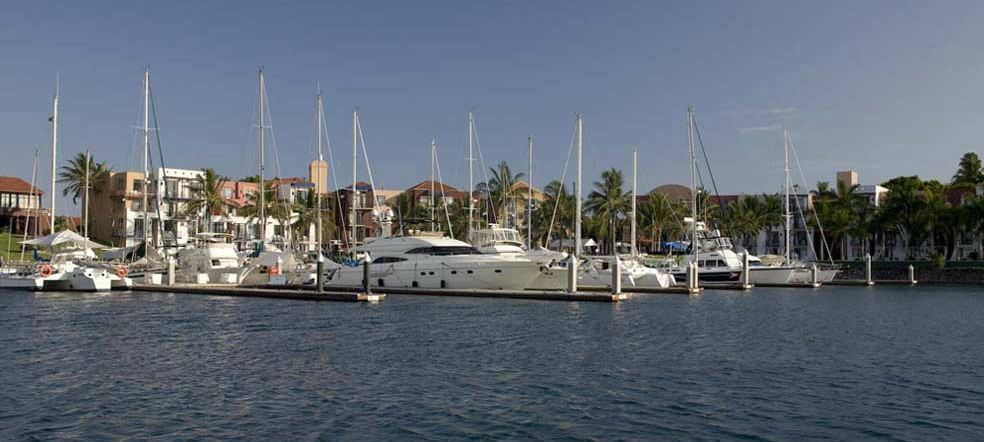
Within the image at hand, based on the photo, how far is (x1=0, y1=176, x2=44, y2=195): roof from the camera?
348 ft

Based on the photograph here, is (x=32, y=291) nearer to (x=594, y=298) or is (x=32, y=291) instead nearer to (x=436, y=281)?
(x=436, y=281)

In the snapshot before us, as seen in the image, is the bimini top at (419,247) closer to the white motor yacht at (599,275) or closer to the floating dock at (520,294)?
the floating dock at (520,294)

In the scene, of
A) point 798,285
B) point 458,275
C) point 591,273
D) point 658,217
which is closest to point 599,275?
point 591,273

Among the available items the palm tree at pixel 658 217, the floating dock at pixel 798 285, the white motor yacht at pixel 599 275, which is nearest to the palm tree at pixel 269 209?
the white motor yacht at pixel 599 275

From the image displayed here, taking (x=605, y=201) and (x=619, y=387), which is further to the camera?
(x=605, y=201)

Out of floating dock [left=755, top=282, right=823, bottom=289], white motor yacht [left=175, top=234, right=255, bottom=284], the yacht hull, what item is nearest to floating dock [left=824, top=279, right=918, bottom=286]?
floating dock [left=755, top=282, right=823, bottom=289]

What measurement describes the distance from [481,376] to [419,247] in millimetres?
34670

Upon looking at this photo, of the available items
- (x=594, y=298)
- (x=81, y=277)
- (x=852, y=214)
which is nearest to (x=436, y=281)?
(x=594, y=298)

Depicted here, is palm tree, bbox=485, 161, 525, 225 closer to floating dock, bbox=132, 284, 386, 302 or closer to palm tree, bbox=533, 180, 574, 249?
palm tree, bbox=533, 180, 574, 249

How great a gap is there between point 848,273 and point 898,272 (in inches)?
226

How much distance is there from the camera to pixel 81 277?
5722 centimetres

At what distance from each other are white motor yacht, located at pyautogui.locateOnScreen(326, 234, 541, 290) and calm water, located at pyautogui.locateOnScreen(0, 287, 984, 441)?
40.7 feet

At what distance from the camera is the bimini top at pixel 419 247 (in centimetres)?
5688

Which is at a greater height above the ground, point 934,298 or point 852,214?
point 852,214
